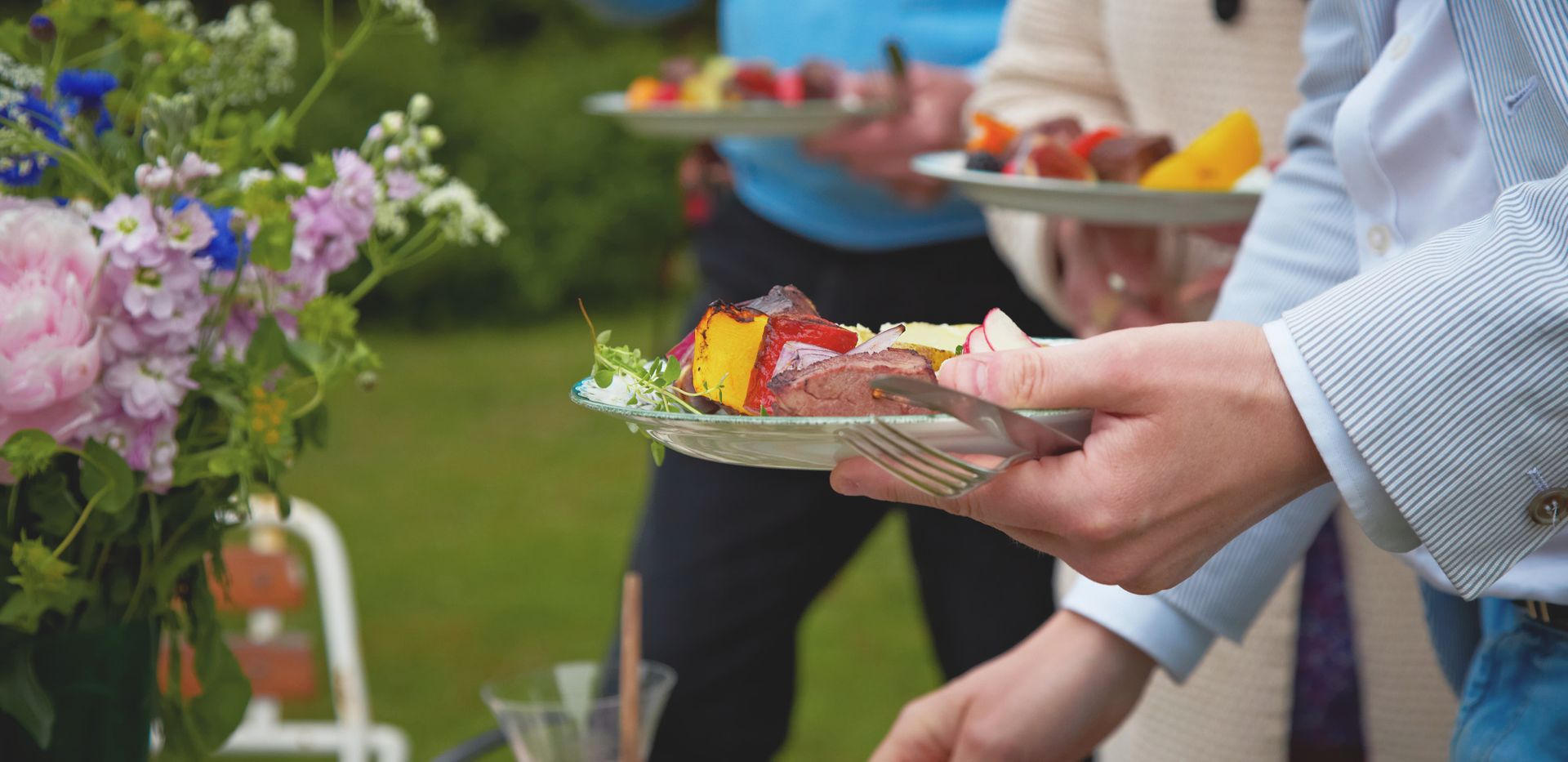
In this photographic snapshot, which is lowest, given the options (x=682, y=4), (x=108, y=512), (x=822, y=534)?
(x=822, y=534)

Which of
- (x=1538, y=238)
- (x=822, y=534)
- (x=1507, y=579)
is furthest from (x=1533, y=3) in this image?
(x=822, y=534)

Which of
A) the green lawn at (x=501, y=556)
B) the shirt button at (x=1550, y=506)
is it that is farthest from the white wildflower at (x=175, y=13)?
the green lawn at (x=501, y=556)

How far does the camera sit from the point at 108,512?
100 cm

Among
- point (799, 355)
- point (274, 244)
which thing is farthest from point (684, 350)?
point (274, 244)

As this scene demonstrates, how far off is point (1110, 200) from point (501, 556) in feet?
13.8

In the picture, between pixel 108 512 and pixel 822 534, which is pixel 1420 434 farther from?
pixel 822 534

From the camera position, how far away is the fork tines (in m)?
0.70

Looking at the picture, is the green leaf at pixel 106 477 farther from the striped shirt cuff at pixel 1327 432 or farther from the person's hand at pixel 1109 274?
the person's hand at pixel 1109 274

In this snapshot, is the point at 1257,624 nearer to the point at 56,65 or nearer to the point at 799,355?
the point at 799,355

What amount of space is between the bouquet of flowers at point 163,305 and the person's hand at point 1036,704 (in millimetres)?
558

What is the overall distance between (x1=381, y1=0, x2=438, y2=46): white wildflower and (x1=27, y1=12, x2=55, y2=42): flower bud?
0.23 m

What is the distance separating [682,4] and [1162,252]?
1.73 m

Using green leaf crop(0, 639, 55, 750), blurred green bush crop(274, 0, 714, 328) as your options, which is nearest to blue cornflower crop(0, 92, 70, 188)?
green leaf crop(0, 639, 55, 750)

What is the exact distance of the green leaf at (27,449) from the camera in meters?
0.91
